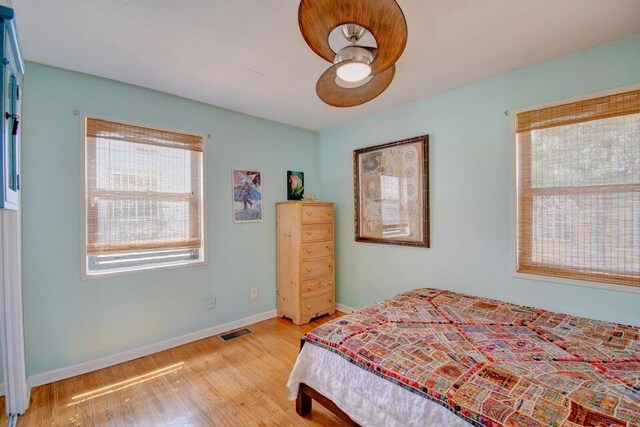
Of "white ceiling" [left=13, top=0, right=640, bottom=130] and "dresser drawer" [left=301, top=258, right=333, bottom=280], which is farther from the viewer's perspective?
"dresser drawer" [left=301, top=258, right=333, bottom=280]

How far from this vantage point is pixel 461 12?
1.64 metres

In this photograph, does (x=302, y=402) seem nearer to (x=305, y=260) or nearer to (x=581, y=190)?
(x=305, y=260)

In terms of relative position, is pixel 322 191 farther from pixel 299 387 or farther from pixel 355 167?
pixel 299 387

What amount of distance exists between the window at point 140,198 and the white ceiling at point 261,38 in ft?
1.62

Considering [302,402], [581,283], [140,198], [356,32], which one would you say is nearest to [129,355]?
[140,198]

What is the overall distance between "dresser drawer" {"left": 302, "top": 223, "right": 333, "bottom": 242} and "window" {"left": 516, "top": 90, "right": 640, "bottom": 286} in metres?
1.95

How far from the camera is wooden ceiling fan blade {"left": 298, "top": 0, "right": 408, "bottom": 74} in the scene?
105 cm

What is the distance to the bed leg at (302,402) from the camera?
1815 millimetres

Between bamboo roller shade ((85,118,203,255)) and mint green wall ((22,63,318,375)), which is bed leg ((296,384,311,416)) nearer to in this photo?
mint green wall ((22,63,318,375))

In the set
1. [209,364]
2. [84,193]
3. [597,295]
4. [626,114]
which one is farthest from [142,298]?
[626,114]

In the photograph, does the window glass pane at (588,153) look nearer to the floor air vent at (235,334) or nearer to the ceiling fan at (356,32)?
the ceiling fan at (356,32)

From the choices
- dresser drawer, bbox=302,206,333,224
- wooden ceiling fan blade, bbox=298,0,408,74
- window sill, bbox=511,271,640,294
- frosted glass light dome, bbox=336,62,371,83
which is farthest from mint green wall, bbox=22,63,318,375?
window sill, bbox=511,271,640,294

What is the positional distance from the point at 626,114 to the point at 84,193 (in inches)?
158

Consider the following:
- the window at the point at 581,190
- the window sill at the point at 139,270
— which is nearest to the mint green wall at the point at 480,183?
the window at the point at 581,190
